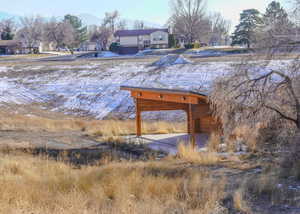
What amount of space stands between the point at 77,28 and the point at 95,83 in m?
82.6

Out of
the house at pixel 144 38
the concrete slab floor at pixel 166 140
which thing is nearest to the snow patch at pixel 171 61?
→ the concrete slab floor at pixel 166 140

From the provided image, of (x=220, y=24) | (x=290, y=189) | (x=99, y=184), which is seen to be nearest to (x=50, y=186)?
(x=99, y=184)

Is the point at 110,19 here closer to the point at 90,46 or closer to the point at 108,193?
the point at 90,46

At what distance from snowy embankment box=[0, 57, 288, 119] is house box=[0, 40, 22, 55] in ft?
177

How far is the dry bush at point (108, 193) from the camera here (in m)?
6.20

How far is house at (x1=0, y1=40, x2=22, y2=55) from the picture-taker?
320 feet

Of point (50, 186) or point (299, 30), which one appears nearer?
point (50, 186)

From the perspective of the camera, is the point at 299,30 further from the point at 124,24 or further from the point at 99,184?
the point at 124,24

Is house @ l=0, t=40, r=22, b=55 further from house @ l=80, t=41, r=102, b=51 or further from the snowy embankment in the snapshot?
the snowy embankment

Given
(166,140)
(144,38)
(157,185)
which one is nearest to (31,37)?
(144,38)

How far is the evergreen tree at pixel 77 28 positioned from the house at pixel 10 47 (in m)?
16.7

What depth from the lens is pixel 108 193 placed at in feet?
24.1

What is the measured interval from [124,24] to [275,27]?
421 feet

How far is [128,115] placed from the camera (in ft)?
94.9
